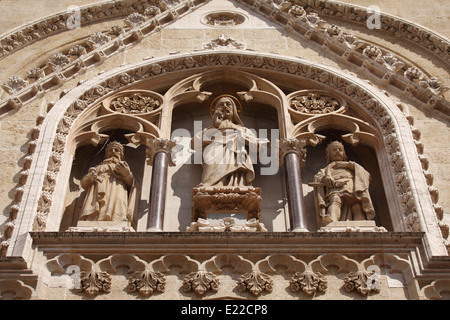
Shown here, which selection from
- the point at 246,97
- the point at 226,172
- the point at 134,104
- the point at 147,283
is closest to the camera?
the point at 147,283

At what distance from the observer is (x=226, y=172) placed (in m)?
11.9

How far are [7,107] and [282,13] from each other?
17.6 ft

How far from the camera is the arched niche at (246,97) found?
1088 centimetres

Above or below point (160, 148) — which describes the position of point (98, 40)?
above

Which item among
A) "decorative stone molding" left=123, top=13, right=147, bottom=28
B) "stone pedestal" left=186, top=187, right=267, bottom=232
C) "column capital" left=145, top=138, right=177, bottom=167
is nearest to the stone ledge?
"stone pedestal" left=186, top=187, right=267, bottom=232

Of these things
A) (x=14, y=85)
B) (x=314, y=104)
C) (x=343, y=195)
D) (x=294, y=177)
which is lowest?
(x=343, y=195)

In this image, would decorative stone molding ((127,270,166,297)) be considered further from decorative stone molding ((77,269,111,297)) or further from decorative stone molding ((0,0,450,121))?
decorative stone molding ((0,0,450,121))

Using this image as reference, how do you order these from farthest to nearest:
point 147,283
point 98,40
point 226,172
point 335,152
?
point 98,40 < point 335,152 < point 226,172 < point 147,283

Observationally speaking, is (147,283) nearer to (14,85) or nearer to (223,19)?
(14,85)

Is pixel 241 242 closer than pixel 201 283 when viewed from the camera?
No

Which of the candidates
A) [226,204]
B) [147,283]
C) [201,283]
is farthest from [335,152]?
[147,283]

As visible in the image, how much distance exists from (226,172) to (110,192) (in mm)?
1673
